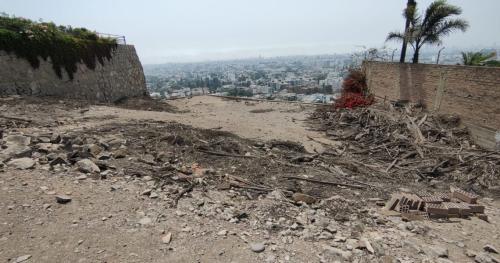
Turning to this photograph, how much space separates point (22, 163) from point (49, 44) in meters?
10.1

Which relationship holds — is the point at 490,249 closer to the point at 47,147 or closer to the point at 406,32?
the point at 47,147

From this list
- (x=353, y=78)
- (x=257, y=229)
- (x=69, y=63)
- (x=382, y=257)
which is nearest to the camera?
(x=382, y=257)

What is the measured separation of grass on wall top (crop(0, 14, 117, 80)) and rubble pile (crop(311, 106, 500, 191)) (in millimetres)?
12114

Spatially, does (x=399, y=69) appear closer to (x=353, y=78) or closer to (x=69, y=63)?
(x=353, y=78)

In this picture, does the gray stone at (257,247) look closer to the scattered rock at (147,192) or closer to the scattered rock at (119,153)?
the scattered rock at (147,192)

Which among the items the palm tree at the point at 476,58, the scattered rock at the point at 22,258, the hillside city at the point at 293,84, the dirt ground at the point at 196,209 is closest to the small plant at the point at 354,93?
the hillside city at the point at 293,84

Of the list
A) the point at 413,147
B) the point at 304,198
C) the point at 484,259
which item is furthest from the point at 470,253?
the point at 413,147

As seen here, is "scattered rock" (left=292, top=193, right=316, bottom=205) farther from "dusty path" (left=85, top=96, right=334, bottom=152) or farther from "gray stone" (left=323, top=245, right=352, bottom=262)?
"dusty path" (left=85, top=96, right=334, bottom=152)

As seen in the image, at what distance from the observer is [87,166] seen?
5867 mm

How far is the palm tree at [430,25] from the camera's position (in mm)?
13914

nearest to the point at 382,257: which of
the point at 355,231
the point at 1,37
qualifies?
the point at 355,231

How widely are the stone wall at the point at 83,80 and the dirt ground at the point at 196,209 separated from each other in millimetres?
4526

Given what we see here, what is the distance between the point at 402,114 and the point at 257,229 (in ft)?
34.3

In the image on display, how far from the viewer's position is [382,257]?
169 inches
